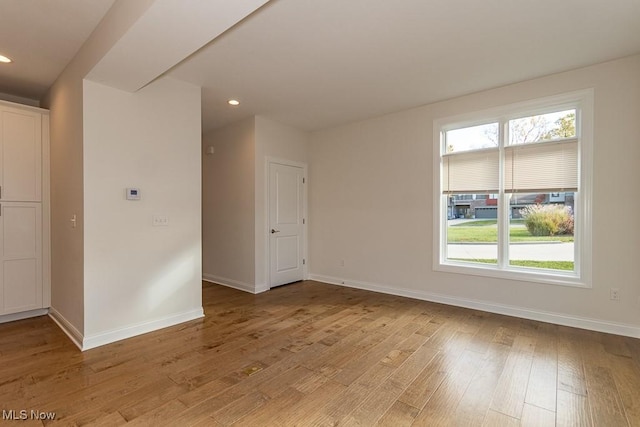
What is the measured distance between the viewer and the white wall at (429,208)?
117 inches

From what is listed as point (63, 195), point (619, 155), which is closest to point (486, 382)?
point (619, 155)

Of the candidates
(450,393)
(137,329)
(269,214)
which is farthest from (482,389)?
(269,214)

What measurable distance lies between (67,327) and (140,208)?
1421 millimetres

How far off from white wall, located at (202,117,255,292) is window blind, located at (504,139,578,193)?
3.47 meters

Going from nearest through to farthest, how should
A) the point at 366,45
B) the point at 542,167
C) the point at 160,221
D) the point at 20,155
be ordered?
1. the point at 366,45
2. the point at 160,221
3. the point at 20,155
4. the point at 542,167

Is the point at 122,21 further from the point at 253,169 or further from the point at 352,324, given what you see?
the point at 352,324

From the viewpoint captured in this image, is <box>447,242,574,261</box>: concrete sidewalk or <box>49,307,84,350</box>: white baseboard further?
<box>447,242,574,261</box>: concrete sidewalk

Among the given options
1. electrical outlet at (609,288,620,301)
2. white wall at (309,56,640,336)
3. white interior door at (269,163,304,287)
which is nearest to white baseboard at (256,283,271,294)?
white interior door at (269,163,304,287)

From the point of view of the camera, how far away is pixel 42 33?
2.48m

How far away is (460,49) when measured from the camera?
2732 millimetres

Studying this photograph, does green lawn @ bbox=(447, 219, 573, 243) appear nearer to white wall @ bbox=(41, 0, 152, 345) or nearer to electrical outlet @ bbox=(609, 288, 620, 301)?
Result: electrical outlet @ bbox=(609, 288, 620, 301)

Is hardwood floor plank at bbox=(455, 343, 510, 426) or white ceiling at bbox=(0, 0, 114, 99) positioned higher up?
white ceiling at bbox=(0, 0, 114, 99)

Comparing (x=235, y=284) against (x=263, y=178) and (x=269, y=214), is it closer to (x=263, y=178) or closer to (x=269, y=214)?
(x=269, y=214)

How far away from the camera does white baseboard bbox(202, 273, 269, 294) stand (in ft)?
15.2
